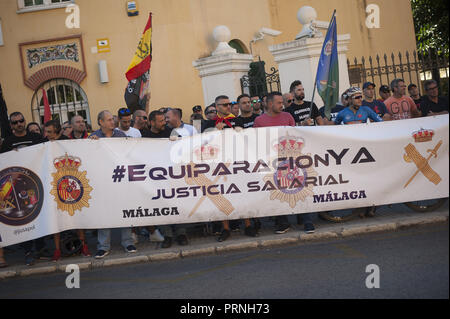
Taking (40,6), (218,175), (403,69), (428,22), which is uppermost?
(40,6)

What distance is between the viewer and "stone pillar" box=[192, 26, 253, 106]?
590 inches

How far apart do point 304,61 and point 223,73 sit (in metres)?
2.31

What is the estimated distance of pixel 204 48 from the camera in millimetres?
18812

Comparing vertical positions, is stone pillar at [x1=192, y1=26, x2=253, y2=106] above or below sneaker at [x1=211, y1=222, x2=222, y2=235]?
above

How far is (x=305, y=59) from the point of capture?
45.2 ft

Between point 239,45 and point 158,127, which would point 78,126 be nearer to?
point 158,127

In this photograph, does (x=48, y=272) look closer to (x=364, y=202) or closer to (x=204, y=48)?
(x=364, y=202)

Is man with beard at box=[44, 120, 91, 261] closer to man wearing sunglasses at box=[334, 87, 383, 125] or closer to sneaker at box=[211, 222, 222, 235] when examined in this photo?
sneaker at box=[211, 222, 222, 235]

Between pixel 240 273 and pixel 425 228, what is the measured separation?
2.68m

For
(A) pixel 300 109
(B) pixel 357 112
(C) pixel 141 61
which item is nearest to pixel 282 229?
(B) pixel 357 112

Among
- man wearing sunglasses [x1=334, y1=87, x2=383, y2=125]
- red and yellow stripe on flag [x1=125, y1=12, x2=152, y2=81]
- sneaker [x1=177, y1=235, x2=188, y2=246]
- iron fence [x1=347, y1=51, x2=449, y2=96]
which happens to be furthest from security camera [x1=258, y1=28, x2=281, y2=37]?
sneaker [x1=177, y1=235, x2=188, y2=246]

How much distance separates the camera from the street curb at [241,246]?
820 cm

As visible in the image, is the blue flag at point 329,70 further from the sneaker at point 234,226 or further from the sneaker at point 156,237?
the sneaker at point 156,237

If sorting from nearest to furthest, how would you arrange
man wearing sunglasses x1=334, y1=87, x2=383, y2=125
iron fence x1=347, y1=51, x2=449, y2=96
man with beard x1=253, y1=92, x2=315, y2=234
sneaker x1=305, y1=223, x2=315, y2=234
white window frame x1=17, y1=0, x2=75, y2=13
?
1. sneaker x1=305, y1=223, x2=315, y2=234
2. man with beard x1=253, y1=92, x2=315, y2=234
3. man wearing sunglasses x1=334, y1=87, x2=383, y2=125
4. iron fence x1=347, y1=51, x2=449, y2=96
5. white window frame x1=17, y1=0, x2=75, y2=13
